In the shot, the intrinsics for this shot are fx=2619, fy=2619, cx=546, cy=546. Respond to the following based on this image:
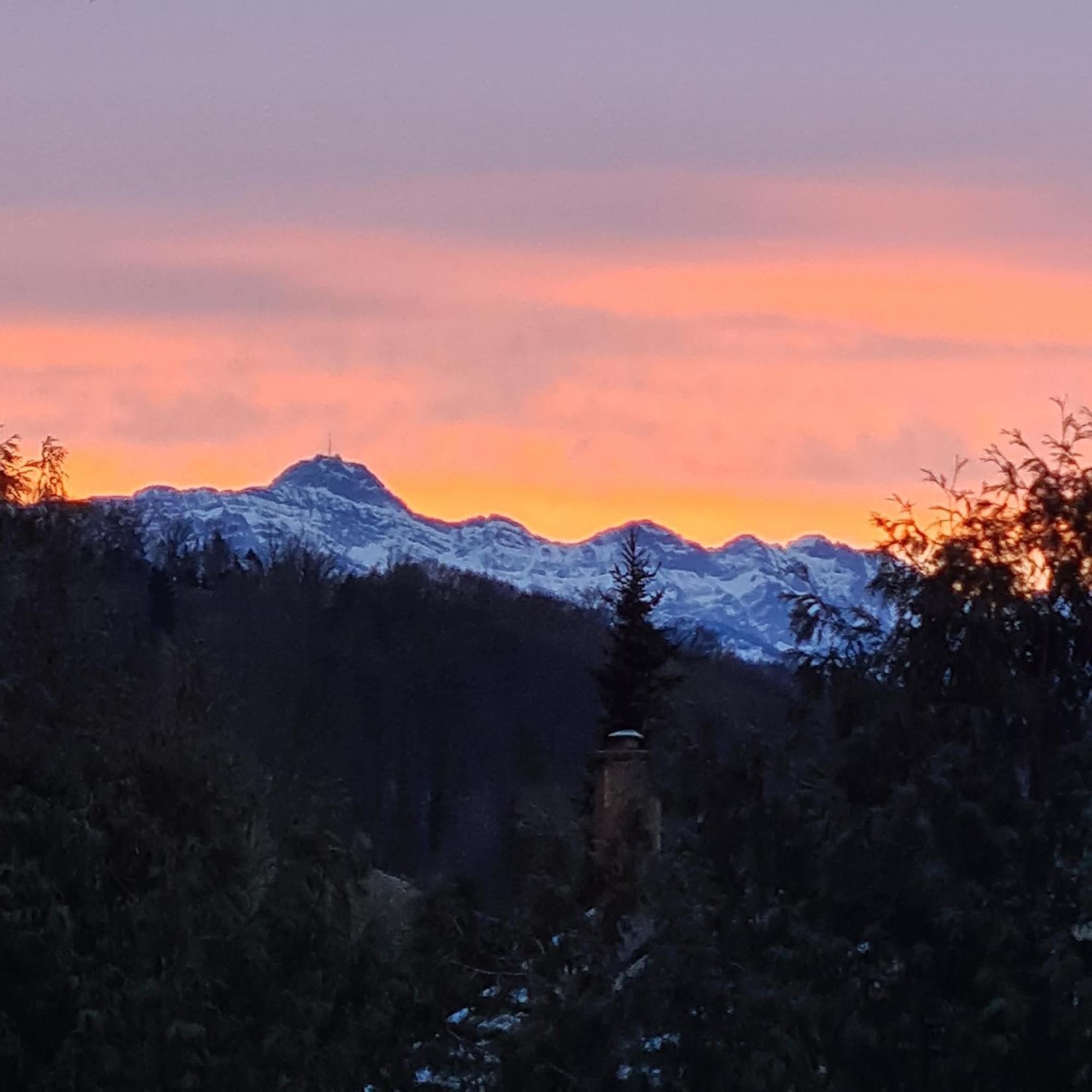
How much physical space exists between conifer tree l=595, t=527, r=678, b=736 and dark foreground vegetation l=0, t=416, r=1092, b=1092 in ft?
65.2

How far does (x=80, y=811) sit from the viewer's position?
1783cm

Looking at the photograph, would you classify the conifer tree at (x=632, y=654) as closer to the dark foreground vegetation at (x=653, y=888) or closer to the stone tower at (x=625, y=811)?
the stone tower at (x=625, y=811)

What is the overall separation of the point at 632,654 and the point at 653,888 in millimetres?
24579

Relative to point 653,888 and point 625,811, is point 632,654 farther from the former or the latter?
point 653,888

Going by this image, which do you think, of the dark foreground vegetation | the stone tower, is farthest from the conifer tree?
the dark foreground vegetation

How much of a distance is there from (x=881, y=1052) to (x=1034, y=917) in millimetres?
1313

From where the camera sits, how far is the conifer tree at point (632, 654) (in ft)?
137

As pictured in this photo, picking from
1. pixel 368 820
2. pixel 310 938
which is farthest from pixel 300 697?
pixel 310 938

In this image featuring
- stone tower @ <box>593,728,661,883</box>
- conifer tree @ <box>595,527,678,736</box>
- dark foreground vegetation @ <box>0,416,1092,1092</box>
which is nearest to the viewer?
dark foreground vegetation @ <box>0,416,1092,1092</box>

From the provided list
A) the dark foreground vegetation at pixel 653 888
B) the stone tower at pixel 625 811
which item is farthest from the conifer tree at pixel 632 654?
the dark foreground vegetation at pixel 653 888

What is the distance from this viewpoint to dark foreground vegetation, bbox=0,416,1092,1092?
55.3ft

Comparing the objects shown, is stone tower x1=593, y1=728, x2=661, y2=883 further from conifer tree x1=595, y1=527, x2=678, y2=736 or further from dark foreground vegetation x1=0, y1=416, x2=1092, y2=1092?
conifer tree x1=595, y1=527, x2=678, y2=736

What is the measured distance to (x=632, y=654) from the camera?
140 ft

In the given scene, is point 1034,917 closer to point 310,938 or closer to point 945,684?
point 945,684
